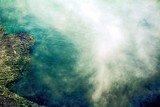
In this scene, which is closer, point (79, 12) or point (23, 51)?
point (23, 51)

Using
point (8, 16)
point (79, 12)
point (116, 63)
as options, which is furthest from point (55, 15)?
point (116, 63)

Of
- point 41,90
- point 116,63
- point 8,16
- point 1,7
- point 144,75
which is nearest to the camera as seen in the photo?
point 41,90

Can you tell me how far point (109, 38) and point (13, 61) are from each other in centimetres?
507

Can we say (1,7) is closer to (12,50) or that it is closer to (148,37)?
(12,50)

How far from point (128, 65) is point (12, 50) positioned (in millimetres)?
5520

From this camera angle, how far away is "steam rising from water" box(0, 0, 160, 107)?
1022 cm

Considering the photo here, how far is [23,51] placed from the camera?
11883 millimetres

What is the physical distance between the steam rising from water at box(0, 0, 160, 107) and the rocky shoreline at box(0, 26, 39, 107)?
1200mm

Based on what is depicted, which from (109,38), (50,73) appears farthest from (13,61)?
(109,38)

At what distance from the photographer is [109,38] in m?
13.0

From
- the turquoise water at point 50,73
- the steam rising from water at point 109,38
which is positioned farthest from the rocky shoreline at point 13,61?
the steam rising from water at point 109,38

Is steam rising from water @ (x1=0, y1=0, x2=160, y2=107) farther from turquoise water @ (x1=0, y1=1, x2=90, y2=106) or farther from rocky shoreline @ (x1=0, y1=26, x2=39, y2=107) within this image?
rocky shoreline @ (x1=0, y1=26, x2=39, y2=107)

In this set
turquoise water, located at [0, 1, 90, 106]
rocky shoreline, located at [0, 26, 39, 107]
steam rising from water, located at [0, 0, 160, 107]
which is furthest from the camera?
steam rising from water, located at [0, 0, 160, 107]

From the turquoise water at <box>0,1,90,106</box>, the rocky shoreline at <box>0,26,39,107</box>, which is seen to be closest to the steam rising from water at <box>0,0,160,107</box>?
the turquoise water at <box>0,1,90,106</box>
